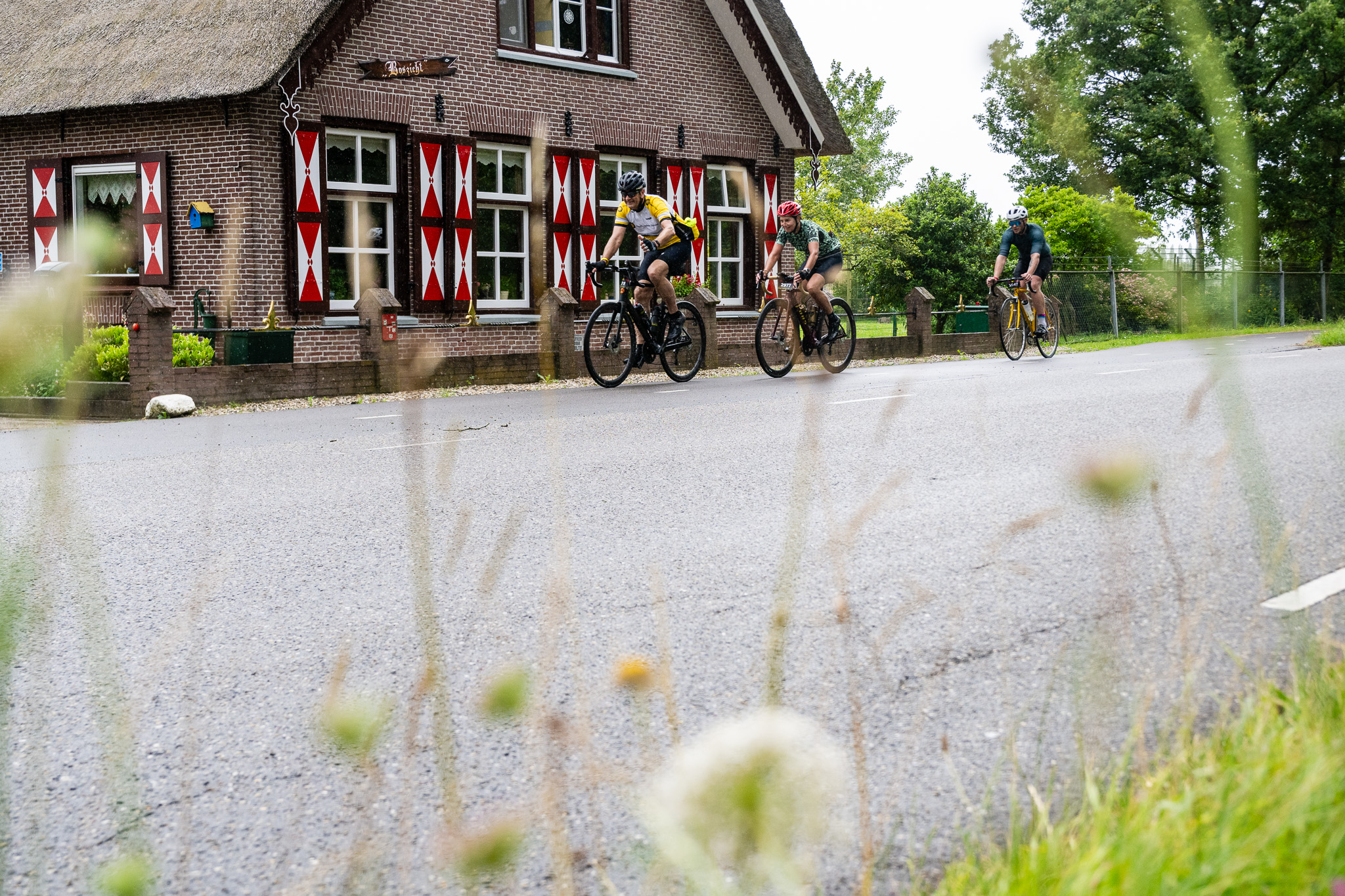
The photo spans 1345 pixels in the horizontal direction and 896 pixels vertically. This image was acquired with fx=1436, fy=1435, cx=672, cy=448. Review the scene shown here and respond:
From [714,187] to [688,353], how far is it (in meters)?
8.33

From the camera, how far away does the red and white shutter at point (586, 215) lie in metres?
20.1

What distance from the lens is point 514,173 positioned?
19.6 m

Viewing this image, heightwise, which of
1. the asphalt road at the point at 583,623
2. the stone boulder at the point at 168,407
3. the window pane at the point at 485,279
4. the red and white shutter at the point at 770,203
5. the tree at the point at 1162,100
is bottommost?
the asphalt road at the point at 583,623

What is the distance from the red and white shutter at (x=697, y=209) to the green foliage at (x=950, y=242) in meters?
25.8

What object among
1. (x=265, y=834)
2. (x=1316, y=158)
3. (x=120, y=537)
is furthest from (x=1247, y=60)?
(x=120, y=537)

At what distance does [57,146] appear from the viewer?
58.9ft

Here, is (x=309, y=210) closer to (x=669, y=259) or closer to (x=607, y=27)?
(x=669, y=259)

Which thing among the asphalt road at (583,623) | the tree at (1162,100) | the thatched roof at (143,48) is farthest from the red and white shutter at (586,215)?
the tree at (1162,100)

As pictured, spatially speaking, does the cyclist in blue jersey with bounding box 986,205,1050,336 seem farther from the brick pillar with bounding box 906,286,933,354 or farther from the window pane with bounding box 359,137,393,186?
the window pane with bounding box 359,137,393,186

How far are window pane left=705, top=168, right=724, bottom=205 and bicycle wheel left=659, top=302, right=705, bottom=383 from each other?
7935mm

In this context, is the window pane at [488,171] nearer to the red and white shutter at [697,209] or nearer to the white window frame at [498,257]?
the white window frame at [498,257]

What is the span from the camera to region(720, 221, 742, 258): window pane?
2311cm

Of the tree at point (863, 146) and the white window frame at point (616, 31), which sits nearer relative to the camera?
the white window frame at point (616, 31)

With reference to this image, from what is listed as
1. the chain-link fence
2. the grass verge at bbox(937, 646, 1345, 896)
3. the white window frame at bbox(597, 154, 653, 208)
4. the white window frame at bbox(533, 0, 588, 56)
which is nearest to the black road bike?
the chain-link fence
